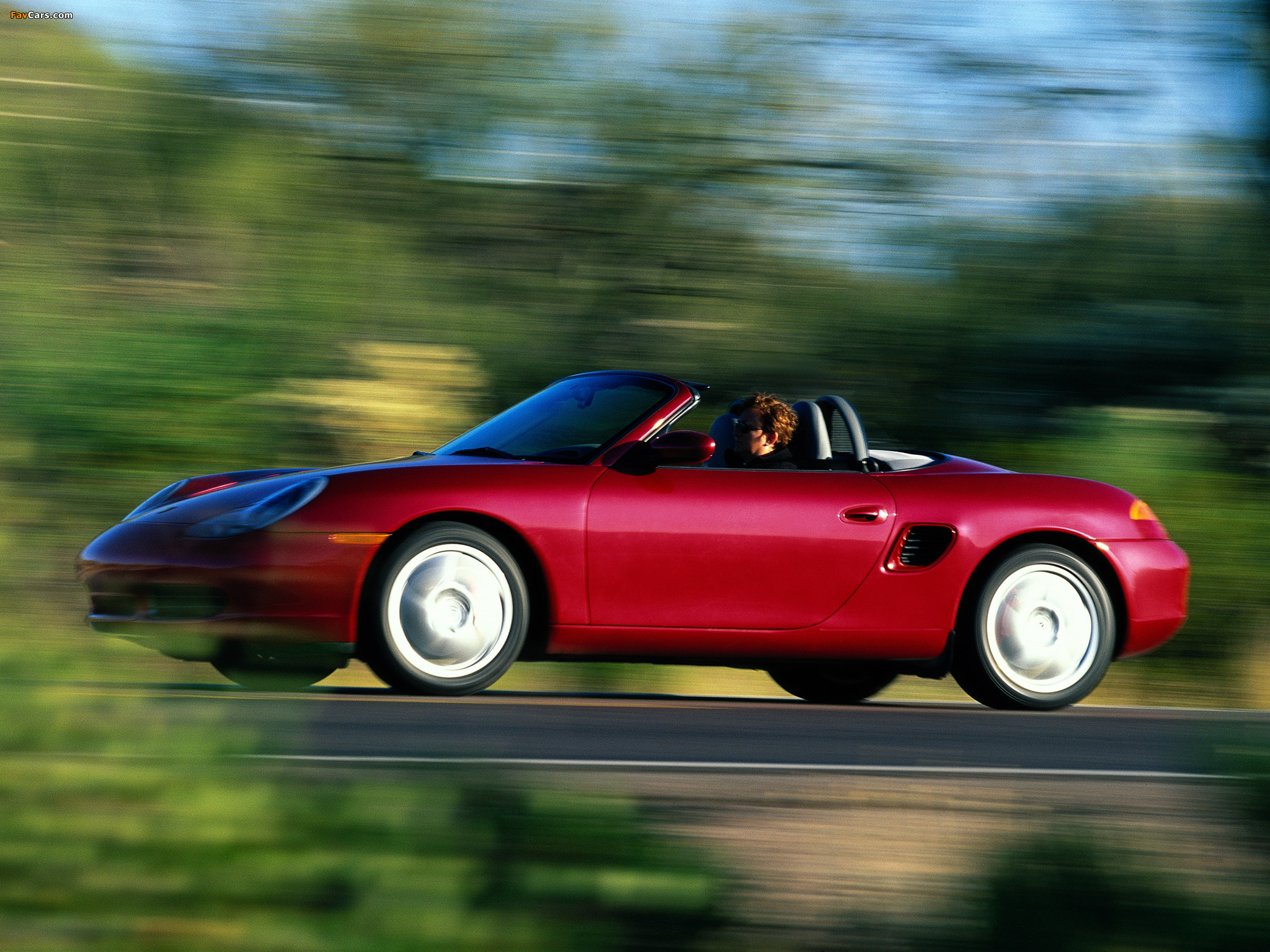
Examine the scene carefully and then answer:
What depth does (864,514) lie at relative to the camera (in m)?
6.33

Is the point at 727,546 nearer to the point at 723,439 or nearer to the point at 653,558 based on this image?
the point at 653,558

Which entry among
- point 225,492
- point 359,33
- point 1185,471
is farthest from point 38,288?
point 1185,471

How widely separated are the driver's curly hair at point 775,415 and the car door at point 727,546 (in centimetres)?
27

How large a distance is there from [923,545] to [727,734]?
4.83ft

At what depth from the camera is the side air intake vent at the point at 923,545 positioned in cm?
639

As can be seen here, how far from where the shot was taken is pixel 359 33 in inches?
438

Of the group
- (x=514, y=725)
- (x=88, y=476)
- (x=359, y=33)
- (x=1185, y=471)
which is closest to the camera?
(x=514, y=725)

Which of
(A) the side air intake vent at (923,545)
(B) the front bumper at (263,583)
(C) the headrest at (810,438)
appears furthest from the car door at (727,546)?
(B) the front bumper at (263,583)

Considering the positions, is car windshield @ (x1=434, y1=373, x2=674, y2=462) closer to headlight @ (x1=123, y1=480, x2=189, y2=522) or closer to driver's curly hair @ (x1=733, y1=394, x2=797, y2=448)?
driver's curly hair @ (x1=733, y1=394, x2=797, y2=448)

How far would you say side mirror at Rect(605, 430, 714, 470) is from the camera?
599 cm

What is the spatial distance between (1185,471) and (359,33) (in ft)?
21.8

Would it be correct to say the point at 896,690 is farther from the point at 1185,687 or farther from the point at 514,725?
the point at 514,725

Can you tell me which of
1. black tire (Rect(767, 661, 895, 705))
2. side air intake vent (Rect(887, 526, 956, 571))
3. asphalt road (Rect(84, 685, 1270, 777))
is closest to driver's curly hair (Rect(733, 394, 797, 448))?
side air intake vent (Rect(887, 526, 956, 571))

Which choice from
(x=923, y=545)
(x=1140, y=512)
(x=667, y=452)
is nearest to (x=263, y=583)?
(x=667, y=452)
